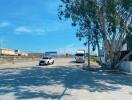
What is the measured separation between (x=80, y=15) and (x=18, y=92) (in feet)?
88.2

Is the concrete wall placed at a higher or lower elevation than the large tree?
lower

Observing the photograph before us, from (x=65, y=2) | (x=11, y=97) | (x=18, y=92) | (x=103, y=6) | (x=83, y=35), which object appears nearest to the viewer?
(x=11, y=97)

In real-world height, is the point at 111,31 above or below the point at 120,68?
above

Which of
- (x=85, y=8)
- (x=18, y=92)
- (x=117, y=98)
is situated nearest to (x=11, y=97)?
(x=18, y=92)

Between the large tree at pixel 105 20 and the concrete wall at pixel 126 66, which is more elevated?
the large tree at pixel 105 20

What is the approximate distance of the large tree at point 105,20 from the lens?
4362cm

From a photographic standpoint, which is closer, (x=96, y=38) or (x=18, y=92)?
(x=18, y=92)

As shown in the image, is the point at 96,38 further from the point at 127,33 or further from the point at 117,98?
the point at 117,98

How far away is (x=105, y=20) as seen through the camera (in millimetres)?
46062

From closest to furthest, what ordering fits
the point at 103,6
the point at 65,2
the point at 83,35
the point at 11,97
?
the point at 11,97
the point at 103,6
the point at 65,2
the point at 83,35

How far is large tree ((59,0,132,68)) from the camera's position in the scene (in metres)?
43.6

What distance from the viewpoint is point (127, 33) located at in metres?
46.5

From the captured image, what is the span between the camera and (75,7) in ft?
151

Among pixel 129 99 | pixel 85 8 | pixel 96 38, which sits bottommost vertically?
pixel 129 99
